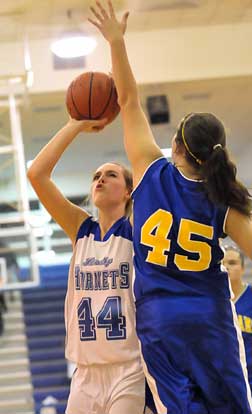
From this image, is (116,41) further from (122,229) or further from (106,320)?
(106,320)

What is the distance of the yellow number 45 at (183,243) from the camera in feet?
7.72

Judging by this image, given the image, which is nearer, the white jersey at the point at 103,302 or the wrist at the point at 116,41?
the wrist at the point at 116,41

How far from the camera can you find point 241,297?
4.39 meters

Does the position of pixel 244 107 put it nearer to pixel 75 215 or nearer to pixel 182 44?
pixel 182 44

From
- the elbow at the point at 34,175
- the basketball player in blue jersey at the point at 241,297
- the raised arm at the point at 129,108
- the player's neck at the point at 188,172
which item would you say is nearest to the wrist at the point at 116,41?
the raised arm at the point at 129,108

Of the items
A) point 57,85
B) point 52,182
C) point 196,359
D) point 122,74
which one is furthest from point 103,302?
point 57,85

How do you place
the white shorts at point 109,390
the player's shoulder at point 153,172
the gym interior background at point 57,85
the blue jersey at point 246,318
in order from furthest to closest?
the gym interior background at point 57,85 < the blue jersey at point 246,318 < the white shorts at point 109,390 < the player's shoulder at point 153,172

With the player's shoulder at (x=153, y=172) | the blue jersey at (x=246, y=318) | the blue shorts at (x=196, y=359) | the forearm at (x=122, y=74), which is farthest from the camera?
the blue jersey at (x=246, y=318)

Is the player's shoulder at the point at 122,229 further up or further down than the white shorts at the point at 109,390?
further up

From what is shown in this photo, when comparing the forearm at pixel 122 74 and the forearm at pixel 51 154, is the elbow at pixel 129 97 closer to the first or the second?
the forearm at pixel 122 74

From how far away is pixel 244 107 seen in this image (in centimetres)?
1125

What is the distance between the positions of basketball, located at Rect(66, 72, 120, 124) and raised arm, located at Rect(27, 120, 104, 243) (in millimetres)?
45

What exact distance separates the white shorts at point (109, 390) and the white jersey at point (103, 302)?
1.7 inches

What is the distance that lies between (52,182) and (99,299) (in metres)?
0.51
